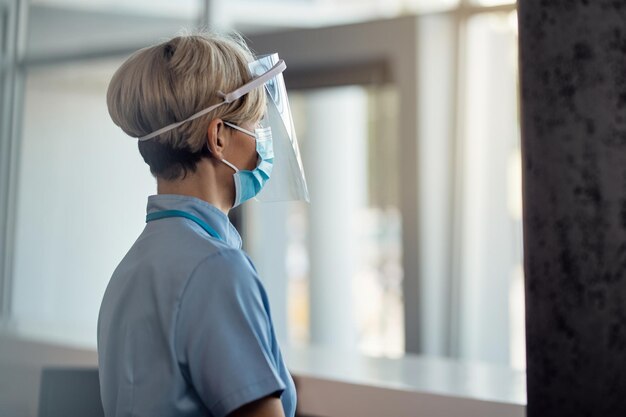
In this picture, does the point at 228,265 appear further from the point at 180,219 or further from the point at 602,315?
the point at 602,315

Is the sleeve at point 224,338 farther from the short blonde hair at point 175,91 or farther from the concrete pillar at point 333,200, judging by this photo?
the concrete pillar at point 333,200

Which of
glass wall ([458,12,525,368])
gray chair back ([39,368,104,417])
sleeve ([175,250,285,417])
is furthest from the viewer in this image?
glass wall ([458,12,525,368])

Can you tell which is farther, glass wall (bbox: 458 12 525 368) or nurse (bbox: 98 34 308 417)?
glass wall (bbox: 458 12 525 368)

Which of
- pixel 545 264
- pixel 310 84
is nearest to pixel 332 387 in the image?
pixel 545 264

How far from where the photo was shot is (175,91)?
121 cm

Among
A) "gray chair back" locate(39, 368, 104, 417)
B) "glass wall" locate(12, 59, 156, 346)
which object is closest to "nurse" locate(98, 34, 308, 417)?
"gray chair back" locate(39, 368, 104, 417)

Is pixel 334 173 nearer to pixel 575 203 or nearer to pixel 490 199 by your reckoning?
pixel 490 199

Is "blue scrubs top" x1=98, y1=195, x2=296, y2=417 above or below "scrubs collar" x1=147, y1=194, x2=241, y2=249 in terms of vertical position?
below

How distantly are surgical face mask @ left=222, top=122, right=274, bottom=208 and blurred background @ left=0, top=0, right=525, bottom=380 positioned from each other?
1.68 metres

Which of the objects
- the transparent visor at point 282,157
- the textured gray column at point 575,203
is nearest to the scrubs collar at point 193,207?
the transparent visor at point 282,157

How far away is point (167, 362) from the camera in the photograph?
1.13m

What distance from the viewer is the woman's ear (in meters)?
1.23

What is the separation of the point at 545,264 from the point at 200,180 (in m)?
0.57

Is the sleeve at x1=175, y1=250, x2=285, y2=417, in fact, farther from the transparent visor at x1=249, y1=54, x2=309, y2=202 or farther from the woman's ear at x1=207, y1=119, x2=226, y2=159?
the transparent visor at x1=249, y1=54, x2=309, y2=202
